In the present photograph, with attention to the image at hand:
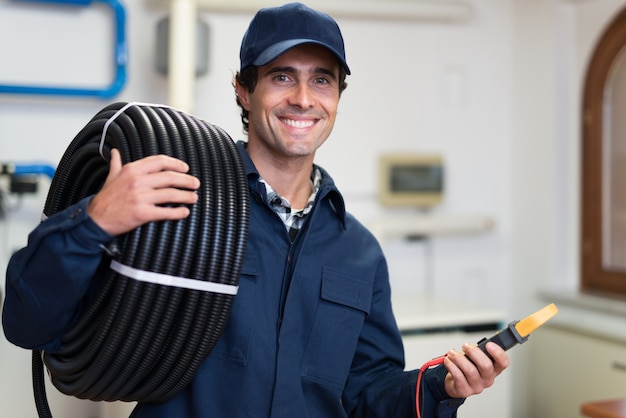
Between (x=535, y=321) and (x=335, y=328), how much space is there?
0.44m

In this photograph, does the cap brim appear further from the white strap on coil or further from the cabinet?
the cabinet

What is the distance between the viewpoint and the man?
1.47m

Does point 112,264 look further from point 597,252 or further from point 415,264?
point 597,252

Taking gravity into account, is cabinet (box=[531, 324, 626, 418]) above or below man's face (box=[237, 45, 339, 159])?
below

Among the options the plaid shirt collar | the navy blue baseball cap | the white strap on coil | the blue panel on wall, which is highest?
the blue panel on wall

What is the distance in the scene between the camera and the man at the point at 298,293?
4.82 feet

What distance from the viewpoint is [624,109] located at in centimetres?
341

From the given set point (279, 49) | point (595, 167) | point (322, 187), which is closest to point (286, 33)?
point (279, 49)

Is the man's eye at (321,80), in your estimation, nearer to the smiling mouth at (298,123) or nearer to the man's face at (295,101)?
the man's face at (295,101)

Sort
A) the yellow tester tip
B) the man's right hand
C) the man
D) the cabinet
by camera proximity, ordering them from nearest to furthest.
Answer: the man's right hand, the yellow tester tip, the man, the cabinet

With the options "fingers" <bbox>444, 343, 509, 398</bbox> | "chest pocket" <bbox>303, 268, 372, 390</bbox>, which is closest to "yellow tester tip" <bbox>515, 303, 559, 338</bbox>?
"fingers" <bbox>444, 343, 509, 398</bbox>

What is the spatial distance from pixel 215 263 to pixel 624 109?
2684 millimetres

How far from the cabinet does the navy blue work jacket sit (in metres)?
1.77

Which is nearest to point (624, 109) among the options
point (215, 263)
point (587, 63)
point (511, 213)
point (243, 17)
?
point (587, 63)
